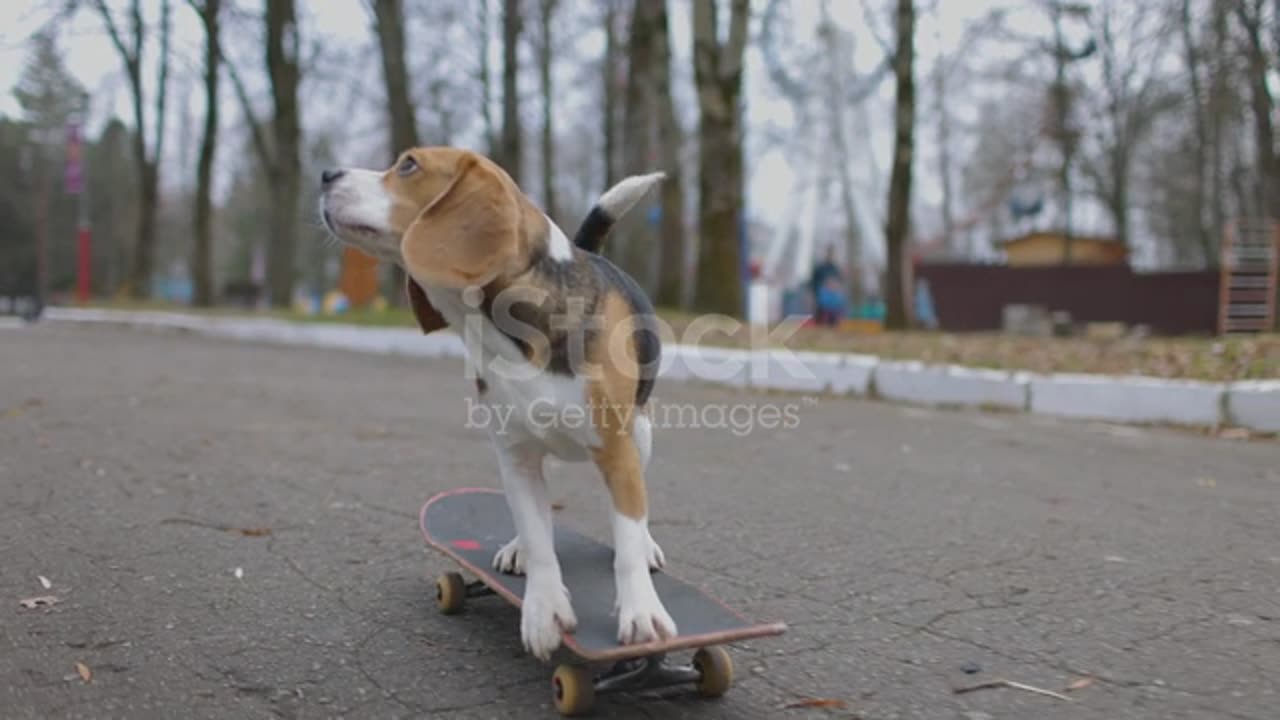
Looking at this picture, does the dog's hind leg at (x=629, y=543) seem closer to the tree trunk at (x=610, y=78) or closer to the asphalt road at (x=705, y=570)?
the asphalt road at (x=705, y=570)

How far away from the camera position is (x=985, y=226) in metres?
58.2

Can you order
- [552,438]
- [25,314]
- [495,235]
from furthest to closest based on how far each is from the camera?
[25,314] < [552,438] < [495,235]

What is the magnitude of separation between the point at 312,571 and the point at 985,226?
195 feet

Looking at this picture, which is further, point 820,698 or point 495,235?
point 820,698

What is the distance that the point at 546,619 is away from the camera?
2.30 metres

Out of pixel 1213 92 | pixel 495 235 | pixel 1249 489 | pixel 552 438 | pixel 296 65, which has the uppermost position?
pixel 296 65

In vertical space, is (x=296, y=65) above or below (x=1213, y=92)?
above

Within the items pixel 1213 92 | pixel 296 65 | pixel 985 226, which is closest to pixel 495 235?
pixel 1213 92

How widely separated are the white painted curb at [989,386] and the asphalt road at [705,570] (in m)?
1.09

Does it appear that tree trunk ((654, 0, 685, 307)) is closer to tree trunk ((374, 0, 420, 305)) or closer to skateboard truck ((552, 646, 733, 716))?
tree trunk ((374, 0, 420, 305))

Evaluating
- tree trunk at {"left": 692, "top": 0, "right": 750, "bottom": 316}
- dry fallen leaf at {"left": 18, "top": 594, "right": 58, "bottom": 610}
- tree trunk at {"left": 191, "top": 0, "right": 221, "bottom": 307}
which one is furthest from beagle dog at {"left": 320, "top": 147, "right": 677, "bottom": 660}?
tree trunk at {"left": 191, "top": 0, "right": 221, "bottom": 307}

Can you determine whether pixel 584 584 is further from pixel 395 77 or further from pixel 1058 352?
pixel 395 77

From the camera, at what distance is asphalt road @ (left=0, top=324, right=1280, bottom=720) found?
7.96ft

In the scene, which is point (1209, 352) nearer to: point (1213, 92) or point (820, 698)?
point (820, 698)
